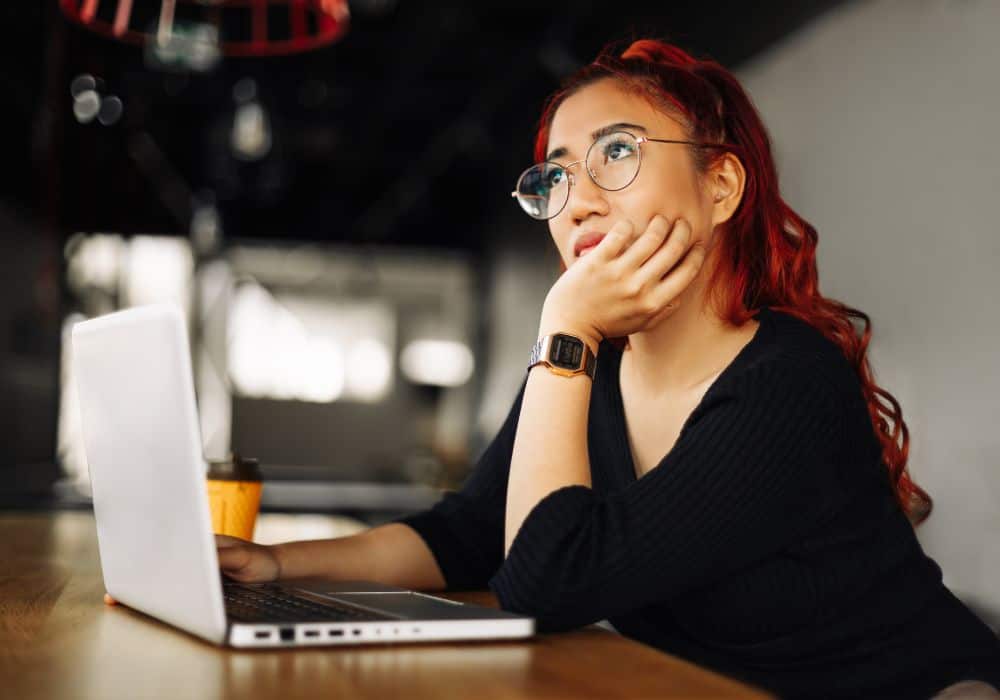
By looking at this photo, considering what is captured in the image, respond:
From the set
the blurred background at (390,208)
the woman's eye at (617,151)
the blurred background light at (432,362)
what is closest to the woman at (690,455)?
the woman's eye at (617,151)

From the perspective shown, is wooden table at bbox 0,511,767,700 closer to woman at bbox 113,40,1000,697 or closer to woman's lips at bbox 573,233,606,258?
woman at bbox 113,40,1000,697

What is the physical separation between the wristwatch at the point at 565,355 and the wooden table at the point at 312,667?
0.27m

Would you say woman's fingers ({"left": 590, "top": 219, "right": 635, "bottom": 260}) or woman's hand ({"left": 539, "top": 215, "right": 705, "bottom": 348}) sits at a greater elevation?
woman's fingers ({"left": 590, "top": 219, "right": 635, "bottom": 260})

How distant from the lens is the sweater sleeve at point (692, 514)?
1022 millimetres

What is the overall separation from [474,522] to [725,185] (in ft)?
1.93

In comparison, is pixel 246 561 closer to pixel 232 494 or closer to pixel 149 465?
pixel 232 494

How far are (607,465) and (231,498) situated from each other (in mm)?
520

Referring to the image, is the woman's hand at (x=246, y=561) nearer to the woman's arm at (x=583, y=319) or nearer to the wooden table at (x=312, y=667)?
the wooden table at (x=312, y=667)

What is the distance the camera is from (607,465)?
4.85 ft

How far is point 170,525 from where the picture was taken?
3.05 feet

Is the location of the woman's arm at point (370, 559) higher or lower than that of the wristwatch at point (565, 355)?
lower

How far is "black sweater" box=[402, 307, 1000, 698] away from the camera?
1.03 m

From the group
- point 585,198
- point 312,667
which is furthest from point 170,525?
point 585,198

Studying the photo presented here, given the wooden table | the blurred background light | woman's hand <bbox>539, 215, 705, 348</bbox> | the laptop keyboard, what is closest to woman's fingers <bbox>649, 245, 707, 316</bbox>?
woman's hand <bbox>539, 215, 705, 348</bbox>
